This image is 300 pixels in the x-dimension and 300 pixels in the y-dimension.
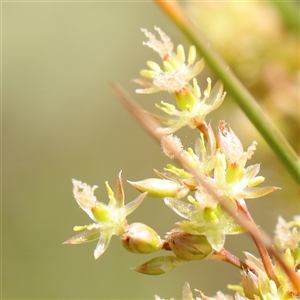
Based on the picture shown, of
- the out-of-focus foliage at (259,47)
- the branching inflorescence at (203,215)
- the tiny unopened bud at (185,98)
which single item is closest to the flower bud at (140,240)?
the branching inflorescence at (203,215)

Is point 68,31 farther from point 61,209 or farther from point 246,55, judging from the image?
point 246,55

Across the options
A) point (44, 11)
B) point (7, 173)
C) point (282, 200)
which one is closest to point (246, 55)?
point (282, 200)

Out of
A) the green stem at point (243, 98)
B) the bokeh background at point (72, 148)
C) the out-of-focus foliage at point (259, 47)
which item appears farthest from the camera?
the bokeh background at point (72, 148)

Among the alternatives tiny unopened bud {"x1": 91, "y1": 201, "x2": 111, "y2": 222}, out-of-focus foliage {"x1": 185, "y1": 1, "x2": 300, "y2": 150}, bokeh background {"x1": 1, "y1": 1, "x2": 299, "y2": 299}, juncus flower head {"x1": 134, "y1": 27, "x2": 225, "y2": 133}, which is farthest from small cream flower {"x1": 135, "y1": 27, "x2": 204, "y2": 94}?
bokeh background {"x1": 1, "y1": 1, "x2": 299, "y2": 299}

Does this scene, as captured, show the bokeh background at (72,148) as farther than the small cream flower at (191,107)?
Yes

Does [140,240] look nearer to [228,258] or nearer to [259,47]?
Result: [228,258]

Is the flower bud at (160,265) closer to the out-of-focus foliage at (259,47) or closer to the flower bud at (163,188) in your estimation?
the flower bud at (163,188)

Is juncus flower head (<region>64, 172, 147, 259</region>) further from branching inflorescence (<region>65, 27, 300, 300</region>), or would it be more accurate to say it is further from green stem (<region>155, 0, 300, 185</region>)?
green stem (<region>155, 0, 300, 185</region>)
